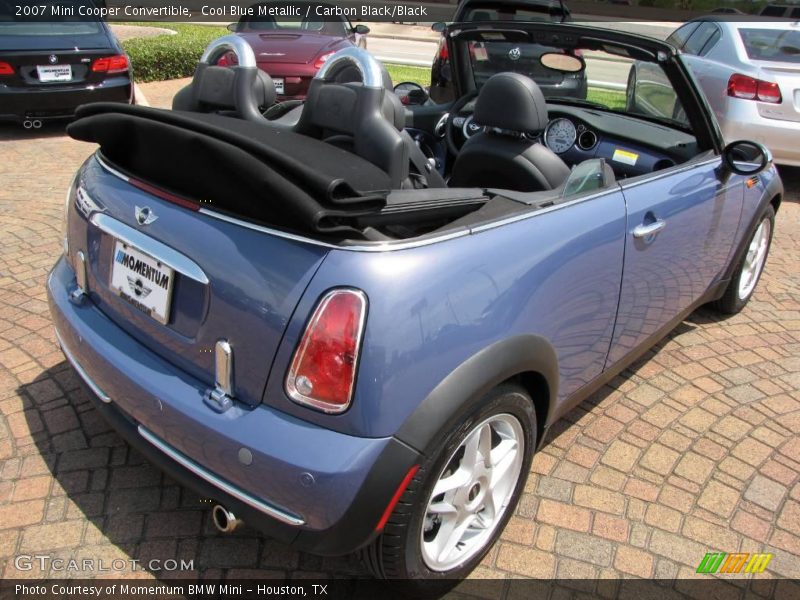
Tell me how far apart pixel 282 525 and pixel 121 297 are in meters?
0.93

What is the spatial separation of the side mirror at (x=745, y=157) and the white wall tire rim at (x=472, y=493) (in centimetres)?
183

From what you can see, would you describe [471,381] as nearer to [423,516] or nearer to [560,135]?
[423,516]

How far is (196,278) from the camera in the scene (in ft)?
6.13

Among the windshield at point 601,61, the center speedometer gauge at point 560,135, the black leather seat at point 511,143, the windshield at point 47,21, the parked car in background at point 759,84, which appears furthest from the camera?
the windshield at point 47,21

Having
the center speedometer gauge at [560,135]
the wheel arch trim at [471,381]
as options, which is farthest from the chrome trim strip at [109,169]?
the center speedometer gauge at [560,135]

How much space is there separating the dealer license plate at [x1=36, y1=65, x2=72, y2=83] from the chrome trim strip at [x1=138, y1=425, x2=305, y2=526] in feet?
21.4

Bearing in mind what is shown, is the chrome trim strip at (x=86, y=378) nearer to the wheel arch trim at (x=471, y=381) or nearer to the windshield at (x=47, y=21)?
the wheel arch trim at (x=471, y=381)

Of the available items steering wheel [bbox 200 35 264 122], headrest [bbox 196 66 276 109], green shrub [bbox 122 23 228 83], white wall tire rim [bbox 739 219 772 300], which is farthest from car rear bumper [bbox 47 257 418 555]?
green shrub [bbox 122 23 228 83]

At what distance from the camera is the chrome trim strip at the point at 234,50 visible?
3.13m

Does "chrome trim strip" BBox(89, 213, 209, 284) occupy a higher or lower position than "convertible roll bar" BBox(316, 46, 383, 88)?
lower

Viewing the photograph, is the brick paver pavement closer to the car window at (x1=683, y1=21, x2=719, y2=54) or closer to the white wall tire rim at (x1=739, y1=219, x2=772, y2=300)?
the white wall tire rim at (x1=739, y1=219, x2=772, y2=300)

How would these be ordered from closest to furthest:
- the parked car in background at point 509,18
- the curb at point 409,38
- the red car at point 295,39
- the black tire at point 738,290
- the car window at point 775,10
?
the black tire at point 738,290 < the parked car in background at point 509,18 < the red car at point 295,39 < the car window at point 775,10 < the curb at point 409,38

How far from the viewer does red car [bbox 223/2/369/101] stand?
8.93 m

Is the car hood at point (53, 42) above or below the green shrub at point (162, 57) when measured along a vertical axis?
above
